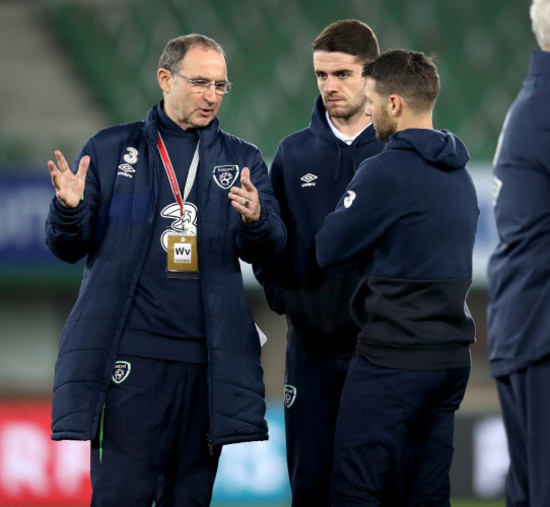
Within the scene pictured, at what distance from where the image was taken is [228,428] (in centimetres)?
301

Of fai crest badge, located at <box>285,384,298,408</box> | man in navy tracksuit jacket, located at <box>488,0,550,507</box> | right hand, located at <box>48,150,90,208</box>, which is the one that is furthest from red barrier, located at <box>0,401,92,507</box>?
man in navy tracksuit jacket, located at <box>488,0,550,507</box>

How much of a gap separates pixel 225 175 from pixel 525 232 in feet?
3.62

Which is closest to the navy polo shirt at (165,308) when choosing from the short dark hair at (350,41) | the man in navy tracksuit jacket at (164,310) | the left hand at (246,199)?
the man in navy tracksuit jacket at (164,310)

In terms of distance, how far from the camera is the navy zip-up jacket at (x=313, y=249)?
3365 millimetres

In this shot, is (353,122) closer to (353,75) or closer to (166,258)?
(353,75)

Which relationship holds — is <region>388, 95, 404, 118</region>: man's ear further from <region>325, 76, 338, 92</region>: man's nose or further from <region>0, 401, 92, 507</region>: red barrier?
<region>0, 401, 92, 507</region>: red barrier

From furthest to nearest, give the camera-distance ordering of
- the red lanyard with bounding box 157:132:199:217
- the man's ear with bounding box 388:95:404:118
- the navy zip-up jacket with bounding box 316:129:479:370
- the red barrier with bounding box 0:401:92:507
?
the red barrier with bounding box 0:401:92:507
the red lanyard with bounding box 157:132:199:217
the man's ear with bounding box 388:95:404:118
the navy zip-up jacket with bounding box 316:129:479:370

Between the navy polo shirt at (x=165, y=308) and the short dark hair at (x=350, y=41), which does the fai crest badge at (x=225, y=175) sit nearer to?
the navy polo shirt at (x=165, y=308)

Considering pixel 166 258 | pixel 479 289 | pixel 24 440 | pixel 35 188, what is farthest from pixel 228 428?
pixel 479 289

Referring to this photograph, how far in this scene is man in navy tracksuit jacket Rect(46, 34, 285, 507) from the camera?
3.02 metres

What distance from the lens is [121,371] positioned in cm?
305

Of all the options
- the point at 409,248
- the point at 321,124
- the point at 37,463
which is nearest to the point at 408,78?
the point at 409,248

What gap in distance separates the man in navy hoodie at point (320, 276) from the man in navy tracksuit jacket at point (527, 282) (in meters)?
1.00

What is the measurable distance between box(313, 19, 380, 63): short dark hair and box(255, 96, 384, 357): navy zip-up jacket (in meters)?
0.23
